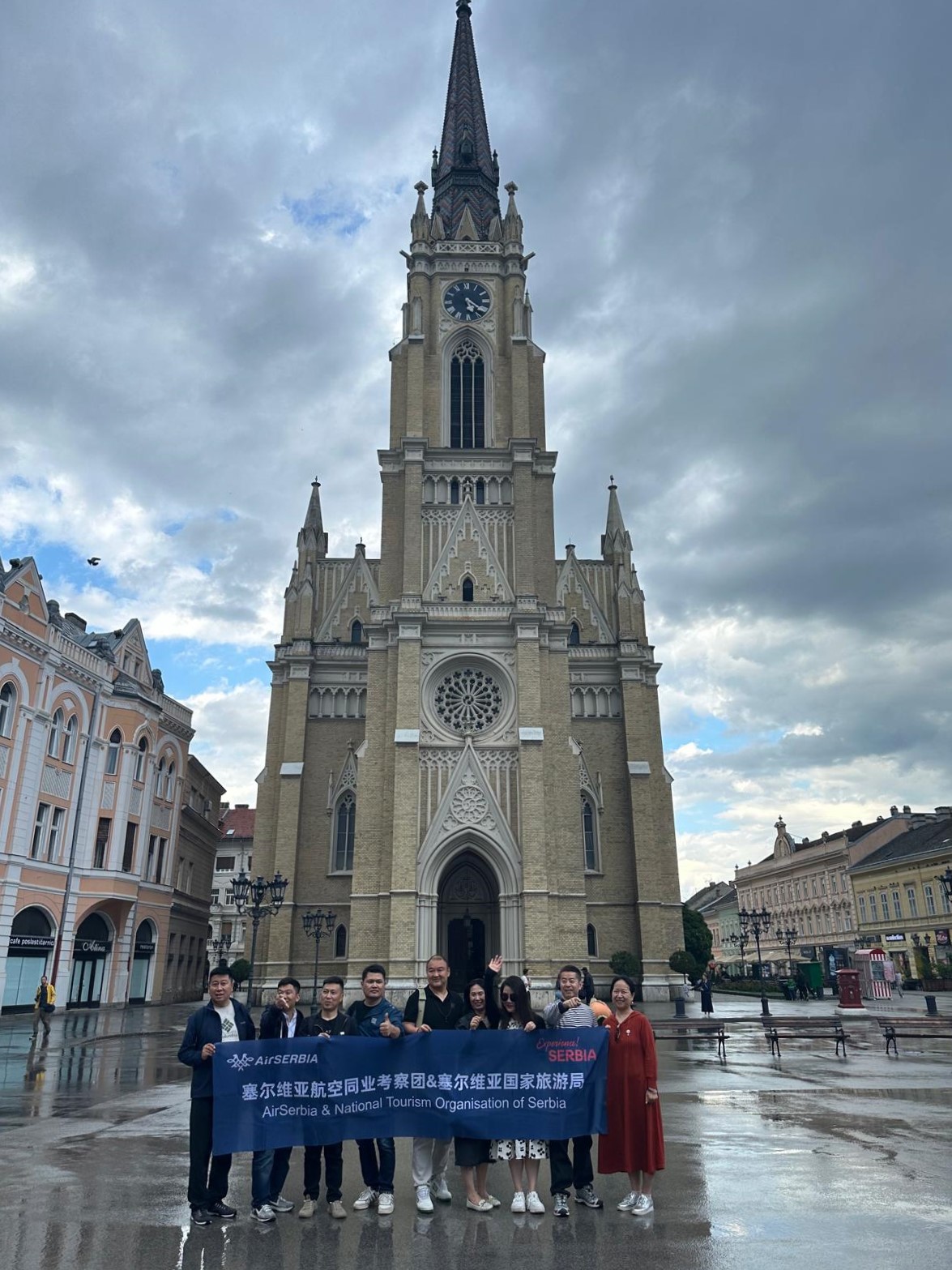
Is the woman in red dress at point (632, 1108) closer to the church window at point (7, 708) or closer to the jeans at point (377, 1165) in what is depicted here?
the jeans at point (377, 1165)

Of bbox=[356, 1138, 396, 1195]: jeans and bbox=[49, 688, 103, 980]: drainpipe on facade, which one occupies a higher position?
bbox=[49, 688, 103, 980]: drainpipe on facade

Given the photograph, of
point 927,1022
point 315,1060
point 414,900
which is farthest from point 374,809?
point 315,1060

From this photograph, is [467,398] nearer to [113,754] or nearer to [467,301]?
[467,301]

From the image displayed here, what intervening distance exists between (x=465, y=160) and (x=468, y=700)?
36254mm

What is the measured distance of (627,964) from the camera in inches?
1487

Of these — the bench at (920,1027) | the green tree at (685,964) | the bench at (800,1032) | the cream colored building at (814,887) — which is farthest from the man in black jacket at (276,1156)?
the cream colored building at (814,887)

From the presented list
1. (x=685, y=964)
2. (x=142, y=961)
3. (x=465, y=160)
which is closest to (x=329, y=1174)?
(x=685, y=964)

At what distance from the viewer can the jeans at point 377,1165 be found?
24.4 ft

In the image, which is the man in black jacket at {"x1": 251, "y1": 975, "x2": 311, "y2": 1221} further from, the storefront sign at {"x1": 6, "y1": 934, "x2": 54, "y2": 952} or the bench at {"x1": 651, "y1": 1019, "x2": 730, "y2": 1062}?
the storefront sign at {"x1": 6, "y1": 934, "x2": 54, "y2": 952}

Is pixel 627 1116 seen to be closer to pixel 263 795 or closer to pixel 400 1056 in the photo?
pixel 400 1056

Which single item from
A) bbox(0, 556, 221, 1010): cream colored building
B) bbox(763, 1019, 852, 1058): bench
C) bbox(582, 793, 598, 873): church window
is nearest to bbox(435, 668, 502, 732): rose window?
bbox(582, 793, 598, 873): church window

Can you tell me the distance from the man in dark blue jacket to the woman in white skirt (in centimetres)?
226

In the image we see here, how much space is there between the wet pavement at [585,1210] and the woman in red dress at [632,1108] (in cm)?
30

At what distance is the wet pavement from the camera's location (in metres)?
6.13
